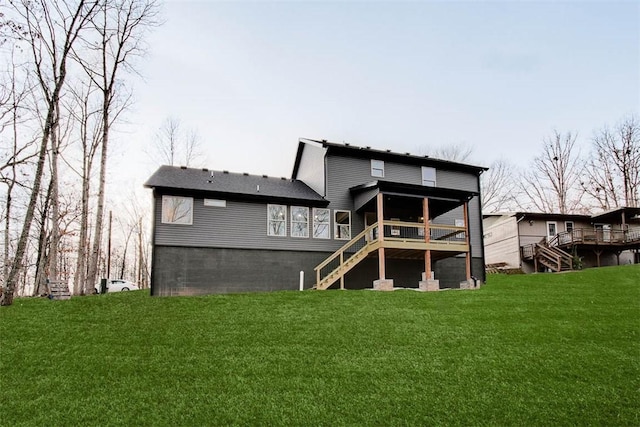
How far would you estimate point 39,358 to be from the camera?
7605 millimetres

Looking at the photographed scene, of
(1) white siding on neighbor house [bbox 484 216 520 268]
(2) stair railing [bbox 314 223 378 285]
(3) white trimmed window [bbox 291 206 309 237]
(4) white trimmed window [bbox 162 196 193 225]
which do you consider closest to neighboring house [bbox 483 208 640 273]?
(1) white siding on neighbor house [bbox 484 216 520 268]

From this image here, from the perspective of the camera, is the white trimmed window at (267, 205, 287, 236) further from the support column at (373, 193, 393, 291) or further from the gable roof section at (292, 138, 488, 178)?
the support column at (373, 193, 393, 291)

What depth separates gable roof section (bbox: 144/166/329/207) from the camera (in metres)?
15.6

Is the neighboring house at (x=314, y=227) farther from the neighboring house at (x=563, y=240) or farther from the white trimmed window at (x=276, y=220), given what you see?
the neighboring house at (x=563, y=240)

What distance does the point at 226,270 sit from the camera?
615 inches

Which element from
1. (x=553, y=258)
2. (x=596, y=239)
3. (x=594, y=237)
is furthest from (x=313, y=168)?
(x=594, y=237)

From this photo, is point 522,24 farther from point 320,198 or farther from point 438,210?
point 320,198

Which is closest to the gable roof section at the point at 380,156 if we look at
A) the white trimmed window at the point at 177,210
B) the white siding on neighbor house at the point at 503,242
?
the white trimmed window at the point at 177,210

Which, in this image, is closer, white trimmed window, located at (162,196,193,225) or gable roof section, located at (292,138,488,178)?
white trimmed window, located at (162,196,193,225)

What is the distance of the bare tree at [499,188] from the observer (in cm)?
3644

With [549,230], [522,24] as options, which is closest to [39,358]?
[522,24]

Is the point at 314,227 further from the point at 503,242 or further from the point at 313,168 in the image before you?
the point at 503,242

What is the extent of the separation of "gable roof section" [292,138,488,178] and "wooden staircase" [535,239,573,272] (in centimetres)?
686

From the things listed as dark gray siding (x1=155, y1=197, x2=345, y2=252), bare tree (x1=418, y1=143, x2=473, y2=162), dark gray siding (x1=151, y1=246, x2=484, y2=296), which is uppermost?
bare tree (x1=418, y1=143, x2=473, y2=162)
